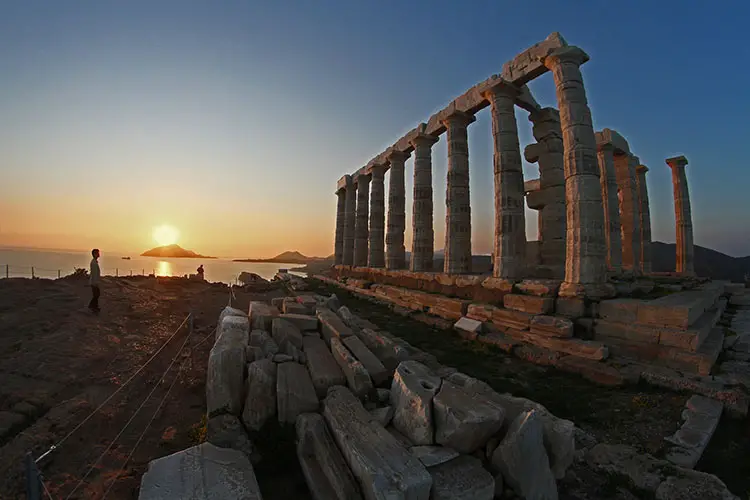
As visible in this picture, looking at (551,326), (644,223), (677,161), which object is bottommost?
(551,326)

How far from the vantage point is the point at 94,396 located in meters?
5.98

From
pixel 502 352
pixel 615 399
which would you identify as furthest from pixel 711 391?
pixel 502 352

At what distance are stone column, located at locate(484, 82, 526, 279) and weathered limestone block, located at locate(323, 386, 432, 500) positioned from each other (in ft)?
32.1

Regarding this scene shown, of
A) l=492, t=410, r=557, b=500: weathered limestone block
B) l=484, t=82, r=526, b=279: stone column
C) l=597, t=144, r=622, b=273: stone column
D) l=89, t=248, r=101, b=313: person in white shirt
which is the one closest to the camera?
l=492, t=410, r=557, b=500: weathered limestone block

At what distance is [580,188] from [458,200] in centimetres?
540

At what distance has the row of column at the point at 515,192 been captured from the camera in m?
10.7

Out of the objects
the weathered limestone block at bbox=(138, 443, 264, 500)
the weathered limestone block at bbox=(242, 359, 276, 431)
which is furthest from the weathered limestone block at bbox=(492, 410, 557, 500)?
the weathered limestone block at bbox=(242, 359, 276, 431)

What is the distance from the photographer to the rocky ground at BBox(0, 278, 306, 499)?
402 cm

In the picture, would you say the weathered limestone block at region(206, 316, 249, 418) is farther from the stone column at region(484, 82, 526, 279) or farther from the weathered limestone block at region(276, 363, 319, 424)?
the stone column at region(484, 82, 526, 279)

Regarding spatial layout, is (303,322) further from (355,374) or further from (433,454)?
(433,454)

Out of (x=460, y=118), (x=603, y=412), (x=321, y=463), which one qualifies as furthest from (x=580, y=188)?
(x=321, y=463)

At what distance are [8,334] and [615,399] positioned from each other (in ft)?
Result: 43.0

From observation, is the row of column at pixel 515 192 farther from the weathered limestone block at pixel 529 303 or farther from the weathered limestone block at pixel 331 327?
the weathered limestone block at pixel 331 327

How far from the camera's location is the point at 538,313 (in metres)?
10.5
